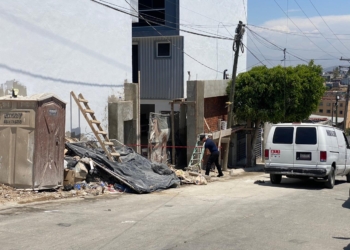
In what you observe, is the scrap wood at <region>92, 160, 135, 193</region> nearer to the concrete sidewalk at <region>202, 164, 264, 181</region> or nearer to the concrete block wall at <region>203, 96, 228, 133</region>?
the concrete sidewalk at <region>202, 164, 264, 181</region>

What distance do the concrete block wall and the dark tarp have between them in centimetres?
836

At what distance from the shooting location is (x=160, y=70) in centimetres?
2566

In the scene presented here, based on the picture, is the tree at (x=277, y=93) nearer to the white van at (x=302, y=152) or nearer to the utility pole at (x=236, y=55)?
the utility pole at (x=236, y=55)

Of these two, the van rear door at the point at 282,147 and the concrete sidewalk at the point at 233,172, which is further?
the concrete sidewalk at the point at 233,172

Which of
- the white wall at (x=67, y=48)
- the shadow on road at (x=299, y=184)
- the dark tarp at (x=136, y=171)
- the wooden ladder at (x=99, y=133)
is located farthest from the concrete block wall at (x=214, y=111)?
the wooden ladder at (x=99, y=133)

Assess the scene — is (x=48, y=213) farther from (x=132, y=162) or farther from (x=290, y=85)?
(x=290, y=85)

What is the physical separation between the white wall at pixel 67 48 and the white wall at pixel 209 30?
692 cm

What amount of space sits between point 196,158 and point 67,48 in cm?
776

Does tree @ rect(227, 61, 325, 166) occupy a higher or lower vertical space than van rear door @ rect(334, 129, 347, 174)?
higher

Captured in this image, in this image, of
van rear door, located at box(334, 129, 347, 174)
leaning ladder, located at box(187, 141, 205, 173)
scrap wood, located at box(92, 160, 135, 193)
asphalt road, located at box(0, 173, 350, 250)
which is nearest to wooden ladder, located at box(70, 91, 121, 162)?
scrap wood, located at box(92, 160, 135, 193)

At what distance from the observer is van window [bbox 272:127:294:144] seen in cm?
1605

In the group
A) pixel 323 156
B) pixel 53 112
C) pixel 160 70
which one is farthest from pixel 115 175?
pixel 160 70

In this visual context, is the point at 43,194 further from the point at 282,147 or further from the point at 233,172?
the point at 233,172

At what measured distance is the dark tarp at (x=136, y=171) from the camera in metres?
13.7
